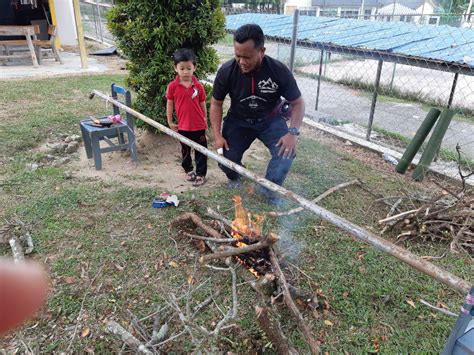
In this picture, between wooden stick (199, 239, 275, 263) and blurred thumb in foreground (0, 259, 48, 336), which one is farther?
wooden stick (199, 239, 275, 263)

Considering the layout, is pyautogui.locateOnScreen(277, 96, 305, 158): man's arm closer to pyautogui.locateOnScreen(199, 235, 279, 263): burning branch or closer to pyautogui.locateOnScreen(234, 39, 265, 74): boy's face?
pyautogui.locateOnScreen(234, 39, 265, 74): boy's face

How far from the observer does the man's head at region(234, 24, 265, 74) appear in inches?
128

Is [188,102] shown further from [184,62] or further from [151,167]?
[151,167]

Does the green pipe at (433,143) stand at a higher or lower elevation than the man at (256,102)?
lower

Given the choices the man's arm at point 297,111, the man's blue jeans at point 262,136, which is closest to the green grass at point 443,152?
the man's blue jeans at point 262,136

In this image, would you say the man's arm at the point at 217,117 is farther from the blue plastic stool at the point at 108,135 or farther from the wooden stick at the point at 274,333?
the wooden stick at the point at 274,333

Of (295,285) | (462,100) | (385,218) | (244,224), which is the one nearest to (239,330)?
(295,285)

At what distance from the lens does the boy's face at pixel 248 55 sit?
328 centimetres

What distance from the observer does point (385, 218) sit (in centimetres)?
368

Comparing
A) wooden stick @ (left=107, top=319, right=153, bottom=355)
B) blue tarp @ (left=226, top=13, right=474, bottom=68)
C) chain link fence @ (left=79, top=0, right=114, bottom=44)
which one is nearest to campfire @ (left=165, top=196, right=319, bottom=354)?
wooden stick @ (left=107, top=319, right=153, bottom=355)

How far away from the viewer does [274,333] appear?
2225 mm

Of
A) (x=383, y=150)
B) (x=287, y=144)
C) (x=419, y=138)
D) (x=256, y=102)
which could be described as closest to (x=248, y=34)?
(x=256, y=102)

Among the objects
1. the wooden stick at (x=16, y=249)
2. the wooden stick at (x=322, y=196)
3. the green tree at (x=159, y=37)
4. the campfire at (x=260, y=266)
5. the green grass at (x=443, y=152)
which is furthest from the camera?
the green grass at (x=443, y=152)

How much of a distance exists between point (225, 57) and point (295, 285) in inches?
449
